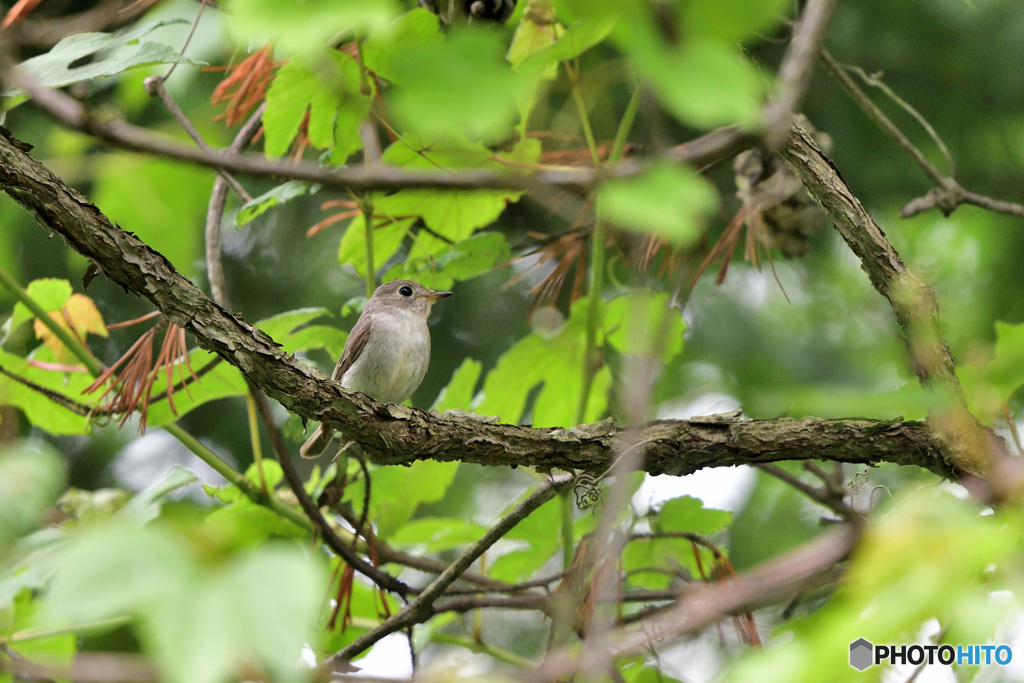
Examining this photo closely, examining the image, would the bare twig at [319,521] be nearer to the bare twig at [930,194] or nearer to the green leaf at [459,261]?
the green leaf at [459,261]

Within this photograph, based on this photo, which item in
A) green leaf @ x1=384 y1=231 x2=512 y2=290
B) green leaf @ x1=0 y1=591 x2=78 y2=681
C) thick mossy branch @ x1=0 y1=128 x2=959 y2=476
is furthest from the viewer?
green leaf @ x1=384 y1=231 x2=512 y2=290

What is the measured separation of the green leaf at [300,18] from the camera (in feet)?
2.68

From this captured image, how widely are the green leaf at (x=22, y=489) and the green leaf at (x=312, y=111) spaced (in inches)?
77.7

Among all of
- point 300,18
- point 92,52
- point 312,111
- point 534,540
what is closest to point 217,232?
point 312,111

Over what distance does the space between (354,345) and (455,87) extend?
370cm

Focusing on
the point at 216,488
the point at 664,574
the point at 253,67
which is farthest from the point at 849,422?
the point at 253,67

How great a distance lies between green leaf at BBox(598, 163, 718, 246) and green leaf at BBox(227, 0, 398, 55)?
0.29m

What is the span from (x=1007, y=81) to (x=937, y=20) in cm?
44

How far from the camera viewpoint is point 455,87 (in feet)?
2.60

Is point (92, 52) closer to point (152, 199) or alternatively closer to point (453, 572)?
point (152, 199)

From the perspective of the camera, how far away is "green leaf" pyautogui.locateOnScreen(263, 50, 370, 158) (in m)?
2.84

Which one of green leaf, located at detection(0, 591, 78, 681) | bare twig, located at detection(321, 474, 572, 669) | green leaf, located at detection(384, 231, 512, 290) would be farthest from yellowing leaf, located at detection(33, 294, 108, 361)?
bare twig, located at detection(321, 474, 572, 669)

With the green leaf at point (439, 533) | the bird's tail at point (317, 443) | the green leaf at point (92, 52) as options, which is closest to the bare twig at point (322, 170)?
the green leaf at point (92, 52)

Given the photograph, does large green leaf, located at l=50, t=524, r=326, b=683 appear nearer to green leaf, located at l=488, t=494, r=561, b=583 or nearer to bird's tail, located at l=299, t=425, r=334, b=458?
green leaf, located at l=488, t=494, r=561, b=583
